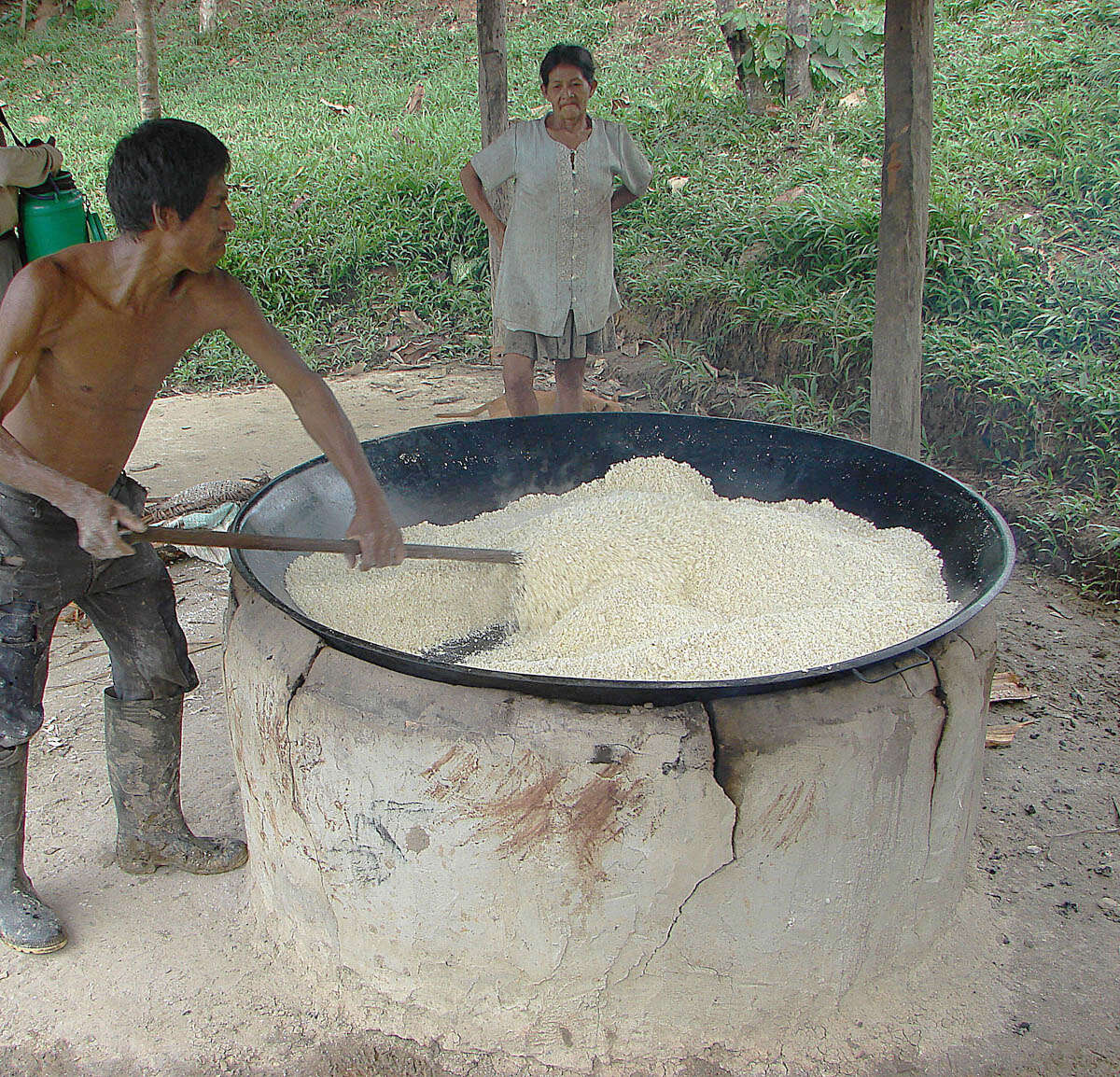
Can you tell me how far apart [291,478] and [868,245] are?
3.68m

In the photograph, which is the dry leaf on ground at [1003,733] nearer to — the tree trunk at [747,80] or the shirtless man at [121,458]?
the shirtless man at [121,458]

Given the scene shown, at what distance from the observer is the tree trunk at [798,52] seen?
6809 mm

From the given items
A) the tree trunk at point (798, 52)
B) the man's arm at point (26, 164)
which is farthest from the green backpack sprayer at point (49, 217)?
the tree trunk at point (798, 52)

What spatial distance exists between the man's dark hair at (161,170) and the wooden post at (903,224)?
220 centimetres

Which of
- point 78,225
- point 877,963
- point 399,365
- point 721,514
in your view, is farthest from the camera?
point 399,365

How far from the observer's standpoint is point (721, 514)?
89.7 inches

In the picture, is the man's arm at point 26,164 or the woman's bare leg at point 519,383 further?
the woman's bare leg at point 519,383

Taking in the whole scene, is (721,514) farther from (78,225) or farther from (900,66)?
(78,225)

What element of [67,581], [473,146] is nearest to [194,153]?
[67,581]

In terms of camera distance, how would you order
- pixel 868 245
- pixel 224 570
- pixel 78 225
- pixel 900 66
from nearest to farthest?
pixel 900 66 < pixel 78 225 < pixel 224 570 < pixel 868 245

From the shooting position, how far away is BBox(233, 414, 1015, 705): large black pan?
2.11m

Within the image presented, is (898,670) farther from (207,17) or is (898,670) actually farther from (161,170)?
(207,17)

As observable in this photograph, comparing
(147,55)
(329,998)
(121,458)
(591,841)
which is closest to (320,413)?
(121,458)

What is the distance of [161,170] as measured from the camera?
1.62 m
